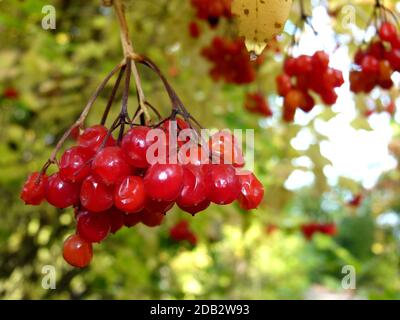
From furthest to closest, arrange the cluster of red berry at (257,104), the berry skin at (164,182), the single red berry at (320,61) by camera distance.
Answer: the cluster of red berry at (257,104)
the single red berry at (320,61)
the berry skin at (164,182)

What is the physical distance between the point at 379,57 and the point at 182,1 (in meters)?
0.75

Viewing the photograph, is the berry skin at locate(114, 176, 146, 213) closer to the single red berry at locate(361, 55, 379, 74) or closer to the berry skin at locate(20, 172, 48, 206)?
the berry skin at locate(20, 172, 48, 206)

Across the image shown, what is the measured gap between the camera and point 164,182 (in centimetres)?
60

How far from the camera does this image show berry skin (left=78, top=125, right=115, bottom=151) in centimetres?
68

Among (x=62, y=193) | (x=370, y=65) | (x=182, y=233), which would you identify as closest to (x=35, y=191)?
(x=62, y=193)

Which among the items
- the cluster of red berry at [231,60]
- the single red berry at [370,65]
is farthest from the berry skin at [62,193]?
the cluster of red berry at [231,60]

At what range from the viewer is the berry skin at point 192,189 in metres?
0.62

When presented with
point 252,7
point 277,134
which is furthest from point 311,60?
point 277,134

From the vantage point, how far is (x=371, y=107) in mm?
1920

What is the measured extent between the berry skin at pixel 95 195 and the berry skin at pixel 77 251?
77 millimetres

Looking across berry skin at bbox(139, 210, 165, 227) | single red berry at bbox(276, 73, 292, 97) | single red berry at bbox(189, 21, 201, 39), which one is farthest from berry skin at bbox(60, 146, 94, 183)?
single red berry at bbox(189, 21, 201, 39)

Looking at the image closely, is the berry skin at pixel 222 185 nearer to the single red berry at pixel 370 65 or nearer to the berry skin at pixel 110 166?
the berry skin at pixel 110 166

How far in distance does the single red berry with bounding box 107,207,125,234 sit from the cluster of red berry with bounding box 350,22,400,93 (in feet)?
2.01
